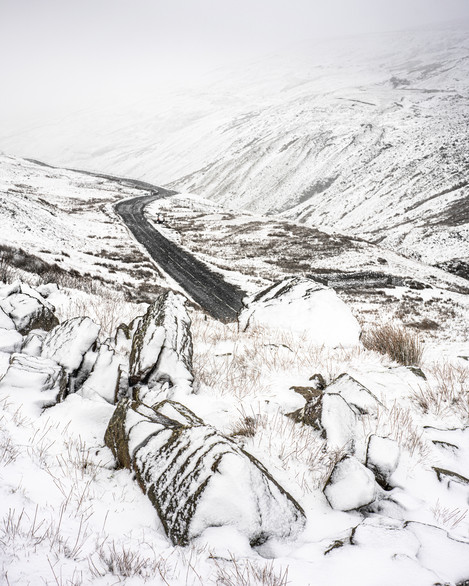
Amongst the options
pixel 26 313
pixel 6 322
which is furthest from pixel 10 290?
pixel 6 322

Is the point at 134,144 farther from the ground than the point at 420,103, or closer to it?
farther from the ground

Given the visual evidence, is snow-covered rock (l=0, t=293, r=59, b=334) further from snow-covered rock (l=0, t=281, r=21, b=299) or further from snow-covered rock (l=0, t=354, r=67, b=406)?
snow-covered rock (l=0, t=354, r=67, b=406)

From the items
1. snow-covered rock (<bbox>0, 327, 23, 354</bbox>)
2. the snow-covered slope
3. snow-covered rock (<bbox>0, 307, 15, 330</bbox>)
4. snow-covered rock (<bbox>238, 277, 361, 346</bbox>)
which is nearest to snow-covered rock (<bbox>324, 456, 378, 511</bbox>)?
snow-covered rock (<bbox>0, 327, 23, 354</bbox>)

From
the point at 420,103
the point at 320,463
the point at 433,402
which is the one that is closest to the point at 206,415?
the point at 320,463

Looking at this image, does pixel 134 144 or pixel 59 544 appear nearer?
pixel 59 544

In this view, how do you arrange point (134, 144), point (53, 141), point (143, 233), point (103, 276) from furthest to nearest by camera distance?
point (53, 141)
point (134, 144)
point (143, 233)
point (103, 276)

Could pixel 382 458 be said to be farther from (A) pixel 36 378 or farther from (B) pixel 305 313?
(B) pixel 305 313

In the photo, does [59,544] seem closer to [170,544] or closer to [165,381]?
[170,544]

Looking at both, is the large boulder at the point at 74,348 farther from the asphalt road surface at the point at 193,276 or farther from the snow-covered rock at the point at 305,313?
the asphalt road surface at the point at 193,276
